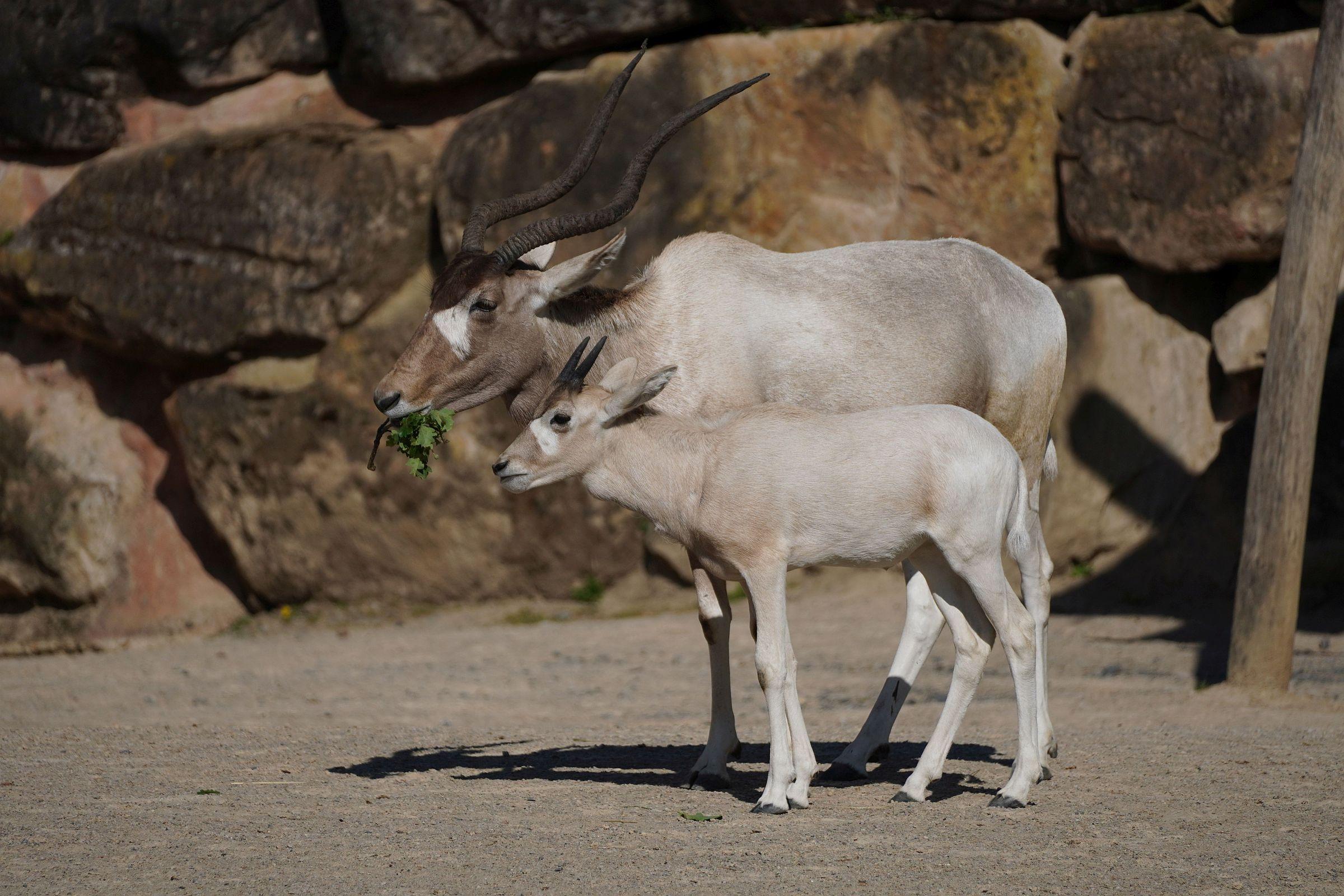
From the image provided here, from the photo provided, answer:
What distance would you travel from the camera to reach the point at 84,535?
1536 centimetres

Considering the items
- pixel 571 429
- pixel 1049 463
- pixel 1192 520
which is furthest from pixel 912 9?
pixel 571 429

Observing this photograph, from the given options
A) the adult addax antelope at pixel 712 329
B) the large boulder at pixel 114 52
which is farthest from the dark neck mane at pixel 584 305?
the large boulder at pixel 114 52

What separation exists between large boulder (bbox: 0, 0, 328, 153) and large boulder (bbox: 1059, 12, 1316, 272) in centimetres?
759

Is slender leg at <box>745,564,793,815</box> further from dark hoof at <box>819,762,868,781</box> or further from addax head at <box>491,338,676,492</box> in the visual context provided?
dark hoof at <box>819,762,868,781</box>

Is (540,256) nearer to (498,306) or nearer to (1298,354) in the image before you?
(498,306)

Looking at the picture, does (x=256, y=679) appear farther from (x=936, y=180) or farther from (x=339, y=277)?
(x=936, y=180)

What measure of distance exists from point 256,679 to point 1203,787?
7265mm

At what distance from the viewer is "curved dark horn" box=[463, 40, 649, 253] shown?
7.23 metres

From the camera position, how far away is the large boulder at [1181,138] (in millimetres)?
12664

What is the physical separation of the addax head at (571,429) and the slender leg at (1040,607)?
208 cm

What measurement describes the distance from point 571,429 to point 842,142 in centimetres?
783

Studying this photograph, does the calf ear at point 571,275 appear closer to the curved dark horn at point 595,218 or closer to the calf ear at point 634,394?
the curved dark horn at point 595,218

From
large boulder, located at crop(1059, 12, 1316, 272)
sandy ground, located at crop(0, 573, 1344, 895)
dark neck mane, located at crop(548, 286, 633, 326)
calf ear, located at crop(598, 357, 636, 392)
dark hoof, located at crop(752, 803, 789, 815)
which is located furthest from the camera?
large boulder, located at crop(1059, 12, 1316, 272)

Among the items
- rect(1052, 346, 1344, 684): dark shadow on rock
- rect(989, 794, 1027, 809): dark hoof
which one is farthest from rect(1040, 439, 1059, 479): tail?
rect(1052, 346, 1344, 684): dark shadow on rock
